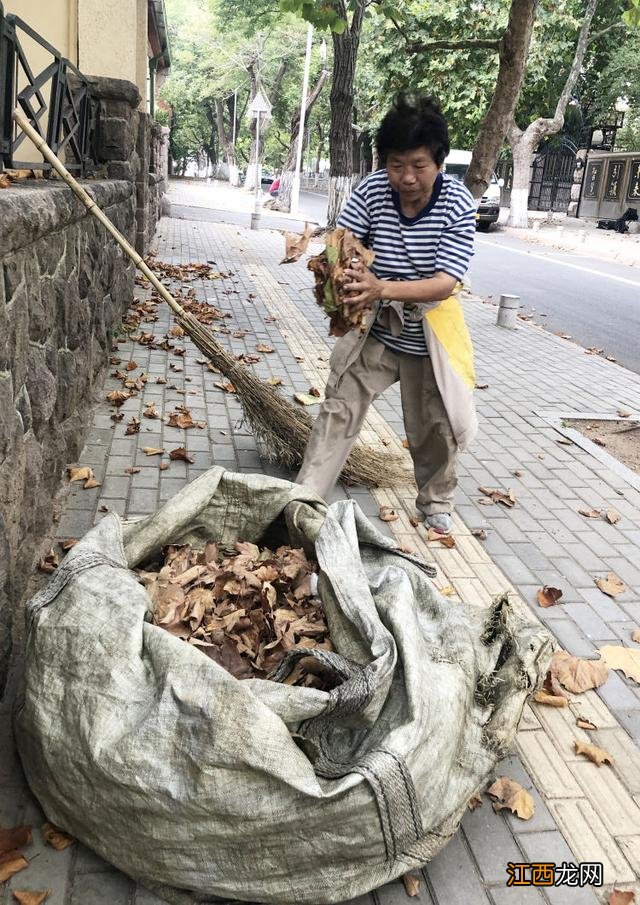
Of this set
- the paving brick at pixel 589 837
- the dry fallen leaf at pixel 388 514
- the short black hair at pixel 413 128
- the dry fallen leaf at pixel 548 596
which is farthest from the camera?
the dry fallen leaf at pixel 388 514

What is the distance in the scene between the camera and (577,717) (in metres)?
2.83

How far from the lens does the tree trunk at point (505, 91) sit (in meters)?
6.91

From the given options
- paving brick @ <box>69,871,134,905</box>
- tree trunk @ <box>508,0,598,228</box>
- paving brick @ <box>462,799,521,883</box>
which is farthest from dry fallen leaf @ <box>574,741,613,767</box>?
tree trunk @ <box>508,0,598,228</box>

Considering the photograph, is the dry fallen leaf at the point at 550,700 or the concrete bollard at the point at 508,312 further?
the concrete bollard at the point at 508,312

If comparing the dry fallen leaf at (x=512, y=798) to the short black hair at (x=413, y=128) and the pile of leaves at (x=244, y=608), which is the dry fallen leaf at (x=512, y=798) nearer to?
the pile of leaves at (x=244, y=608)

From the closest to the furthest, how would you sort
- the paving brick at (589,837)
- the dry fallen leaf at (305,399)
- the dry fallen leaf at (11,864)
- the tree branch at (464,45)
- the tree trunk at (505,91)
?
the dry fallen leaf at (11,864), the paving brick at (589,837), the dry fallen leaf at (305,399), the tree trunk at (505,91), the tree branch at (464,45)

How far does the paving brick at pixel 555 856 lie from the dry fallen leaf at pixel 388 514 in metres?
2.08

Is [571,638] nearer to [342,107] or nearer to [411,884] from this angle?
[411,884]

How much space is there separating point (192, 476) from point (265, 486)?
60.4 inches

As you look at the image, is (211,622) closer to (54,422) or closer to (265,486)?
(265,486)

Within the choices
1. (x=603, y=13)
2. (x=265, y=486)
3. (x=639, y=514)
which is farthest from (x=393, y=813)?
(x=603, y=13)

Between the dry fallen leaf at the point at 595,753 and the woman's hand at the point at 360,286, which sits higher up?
the woman's hand at the point at 360,286

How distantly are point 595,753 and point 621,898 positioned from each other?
56 cm

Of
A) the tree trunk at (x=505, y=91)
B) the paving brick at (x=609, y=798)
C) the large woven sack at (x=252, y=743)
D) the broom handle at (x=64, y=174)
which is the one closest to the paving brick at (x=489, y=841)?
the large woven sack at (x=252, y=743)
